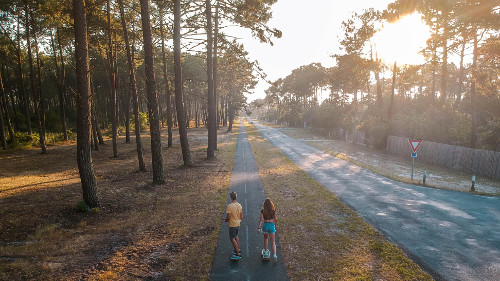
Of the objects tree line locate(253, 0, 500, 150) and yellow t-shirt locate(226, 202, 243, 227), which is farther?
tree line locate(253, 0, 500, 150)

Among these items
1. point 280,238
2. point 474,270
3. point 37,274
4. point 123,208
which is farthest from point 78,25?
point 474,270

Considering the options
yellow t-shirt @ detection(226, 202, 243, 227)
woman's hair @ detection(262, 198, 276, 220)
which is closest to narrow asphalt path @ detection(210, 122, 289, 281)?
yellow t-shirt @ detection(226, 202, 243, 227)

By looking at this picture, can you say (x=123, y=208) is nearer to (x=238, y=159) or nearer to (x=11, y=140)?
(x=238, y=159)

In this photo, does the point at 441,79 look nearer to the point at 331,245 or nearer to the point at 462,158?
the point at 462,158

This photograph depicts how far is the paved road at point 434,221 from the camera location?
7.34m

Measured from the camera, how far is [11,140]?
26.9m

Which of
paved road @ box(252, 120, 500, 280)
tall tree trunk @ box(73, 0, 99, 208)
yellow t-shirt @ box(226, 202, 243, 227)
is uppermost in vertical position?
tall tree trunk @ box(73, 0, 99, 208)

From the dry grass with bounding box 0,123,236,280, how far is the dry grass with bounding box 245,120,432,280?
7.85 feet

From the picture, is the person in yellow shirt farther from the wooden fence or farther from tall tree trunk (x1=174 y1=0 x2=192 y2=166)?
the wooden fence

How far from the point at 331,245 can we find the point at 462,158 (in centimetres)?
1873

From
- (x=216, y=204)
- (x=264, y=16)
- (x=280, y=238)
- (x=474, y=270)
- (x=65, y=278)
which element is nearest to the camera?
(x=65, y=278)

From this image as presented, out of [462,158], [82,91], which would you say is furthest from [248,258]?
[462,158]

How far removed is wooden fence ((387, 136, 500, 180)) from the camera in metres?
18.4

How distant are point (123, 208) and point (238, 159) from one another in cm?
1413
